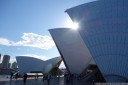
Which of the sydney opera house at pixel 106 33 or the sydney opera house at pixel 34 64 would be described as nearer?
the sydney opera house at pixel 106 33

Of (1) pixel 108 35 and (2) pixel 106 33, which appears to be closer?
(1) pixel 108 35

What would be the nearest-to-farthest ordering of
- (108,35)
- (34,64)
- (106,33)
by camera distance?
(108,35)
(106,33)
(34,64)

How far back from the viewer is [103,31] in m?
27.8

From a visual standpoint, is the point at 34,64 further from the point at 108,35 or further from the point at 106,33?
the point at 108,35

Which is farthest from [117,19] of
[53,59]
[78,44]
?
[53,59]

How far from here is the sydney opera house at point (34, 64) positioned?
54866 millimetres

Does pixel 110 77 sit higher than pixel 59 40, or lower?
lower

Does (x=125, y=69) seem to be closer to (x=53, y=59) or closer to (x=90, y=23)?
(x=90, y=23)

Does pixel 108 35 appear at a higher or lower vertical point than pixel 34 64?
higher

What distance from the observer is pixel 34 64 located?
5647cm

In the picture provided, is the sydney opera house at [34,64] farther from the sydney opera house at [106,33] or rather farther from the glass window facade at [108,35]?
the glass window facade at [108,35]

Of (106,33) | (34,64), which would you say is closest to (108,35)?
(106,33)

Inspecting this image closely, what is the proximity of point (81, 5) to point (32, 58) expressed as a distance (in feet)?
96.9

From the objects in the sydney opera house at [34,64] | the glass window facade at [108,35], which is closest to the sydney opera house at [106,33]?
the glass window facade at [108,35]
